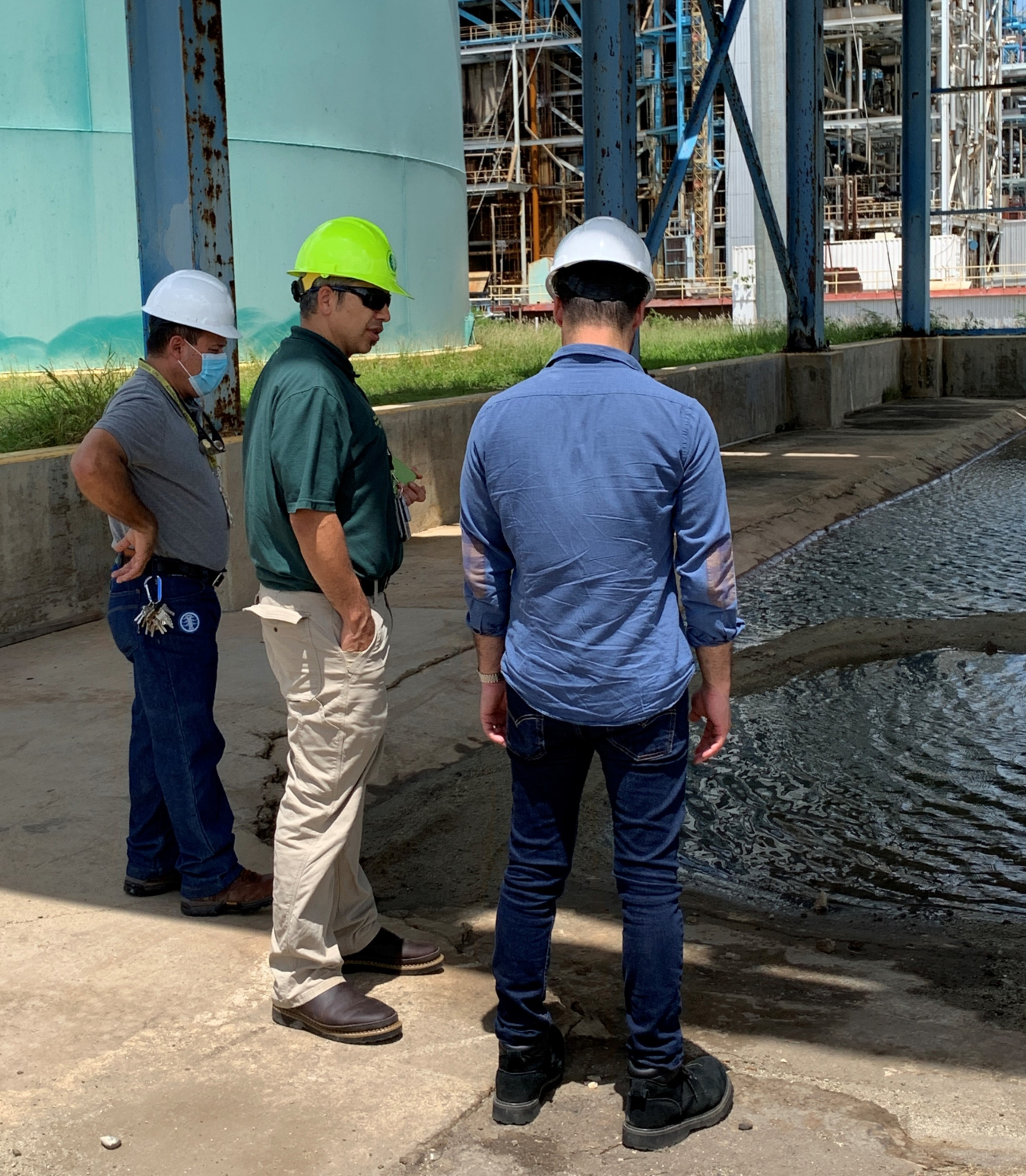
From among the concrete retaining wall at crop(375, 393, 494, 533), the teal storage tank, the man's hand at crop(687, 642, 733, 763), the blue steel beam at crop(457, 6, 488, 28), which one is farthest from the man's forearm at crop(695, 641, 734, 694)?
the blue steel beam at crop(457, 6, 488, 28)

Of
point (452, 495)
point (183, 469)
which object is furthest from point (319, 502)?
point (452, 495)

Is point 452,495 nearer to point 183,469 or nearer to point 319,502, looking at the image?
point 183,469

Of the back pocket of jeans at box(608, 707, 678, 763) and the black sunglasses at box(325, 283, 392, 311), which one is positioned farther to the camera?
the black sunglasses at box(325, 283, 392, 311)

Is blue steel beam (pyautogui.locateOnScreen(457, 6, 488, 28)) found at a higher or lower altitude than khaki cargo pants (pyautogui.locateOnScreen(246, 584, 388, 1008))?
higher

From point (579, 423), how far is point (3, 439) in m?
Answer: 6.03

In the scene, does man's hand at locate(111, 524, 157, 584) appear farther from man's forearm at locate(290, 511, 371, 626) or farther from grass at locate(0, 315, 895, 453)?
grass at locate(0, 315, 895, 453)

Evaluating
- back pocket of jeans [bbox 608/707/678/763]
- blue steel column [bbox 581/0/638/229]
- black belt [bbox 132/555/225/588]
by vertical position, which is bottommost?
back pocket of jeans [bbox 608/707/678/763]

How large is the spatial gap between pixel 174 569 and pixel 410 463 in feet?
18.9

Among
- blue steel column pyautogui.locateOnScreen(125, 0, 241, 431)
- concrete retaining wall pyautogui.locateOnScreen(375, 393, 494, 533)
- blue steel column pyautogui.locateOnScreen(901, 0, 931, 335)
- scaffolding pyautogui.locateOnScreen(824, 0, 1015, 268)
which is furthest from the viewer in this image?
scaffolding pyautogui.locateOnScreen(824, 0, 1015, 268)

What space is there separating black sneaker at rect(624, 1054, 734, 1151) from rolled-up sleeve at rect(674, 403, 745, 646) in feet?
3.01

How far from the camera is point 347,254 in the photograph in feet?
11.3

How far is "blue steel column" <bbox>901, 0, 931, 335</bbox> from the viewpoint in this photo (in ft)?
63.6

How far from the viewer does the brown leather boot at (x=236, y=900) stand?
13.6 feet

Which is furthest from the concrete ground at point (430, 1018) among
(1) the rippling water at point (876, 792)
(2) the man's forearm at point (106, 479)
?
(2) the man's forearm at point (106, 479)
